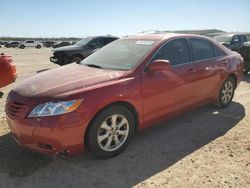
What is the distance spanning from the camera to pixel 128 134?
4.06 meters

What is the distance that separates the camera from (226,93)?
6086 mm

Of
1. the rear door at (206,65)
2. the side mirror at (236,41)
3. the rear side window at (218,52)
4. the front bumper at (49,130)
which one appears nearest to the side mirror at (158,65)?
the rear door at (206,65)

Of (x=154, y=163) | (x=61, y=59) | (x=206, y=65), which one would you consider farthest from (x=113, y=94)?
(x=61, y=59)

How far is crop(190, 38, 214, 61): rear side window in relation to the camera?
5.16 metres

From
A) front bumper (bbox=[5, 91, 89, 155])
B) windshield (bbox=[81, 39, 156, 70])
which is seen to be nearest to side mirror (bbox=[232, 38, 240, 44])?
windshield (bbox=[81, 39, 156, 70])

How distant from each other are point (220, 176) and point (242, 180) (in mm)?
249

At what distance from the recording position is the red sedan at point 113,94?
3.41 metres

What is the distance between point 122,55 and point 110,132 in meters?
1.42

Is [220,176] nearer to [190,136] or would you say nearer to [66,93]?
[190,136]

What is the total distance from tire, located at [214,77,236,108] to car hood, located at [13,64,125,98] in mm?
2784

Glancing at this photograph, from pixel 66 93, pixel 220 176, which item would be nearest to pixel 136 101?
pixel 66 93

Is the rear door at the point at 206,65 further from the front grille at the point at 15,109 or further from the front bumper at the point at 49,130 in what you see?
the front grille at the point at 15,109

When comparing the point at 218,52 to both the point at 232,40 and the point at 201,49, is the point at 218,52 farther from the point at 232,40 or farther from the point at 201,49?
the point at 232,40

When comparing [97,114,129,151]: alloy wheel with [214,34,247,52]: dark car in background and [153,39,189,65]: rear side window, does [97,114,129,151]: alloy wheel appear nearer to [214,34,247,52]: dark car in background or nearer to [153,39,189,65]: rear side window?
[153,39,189,65]: rear side window
